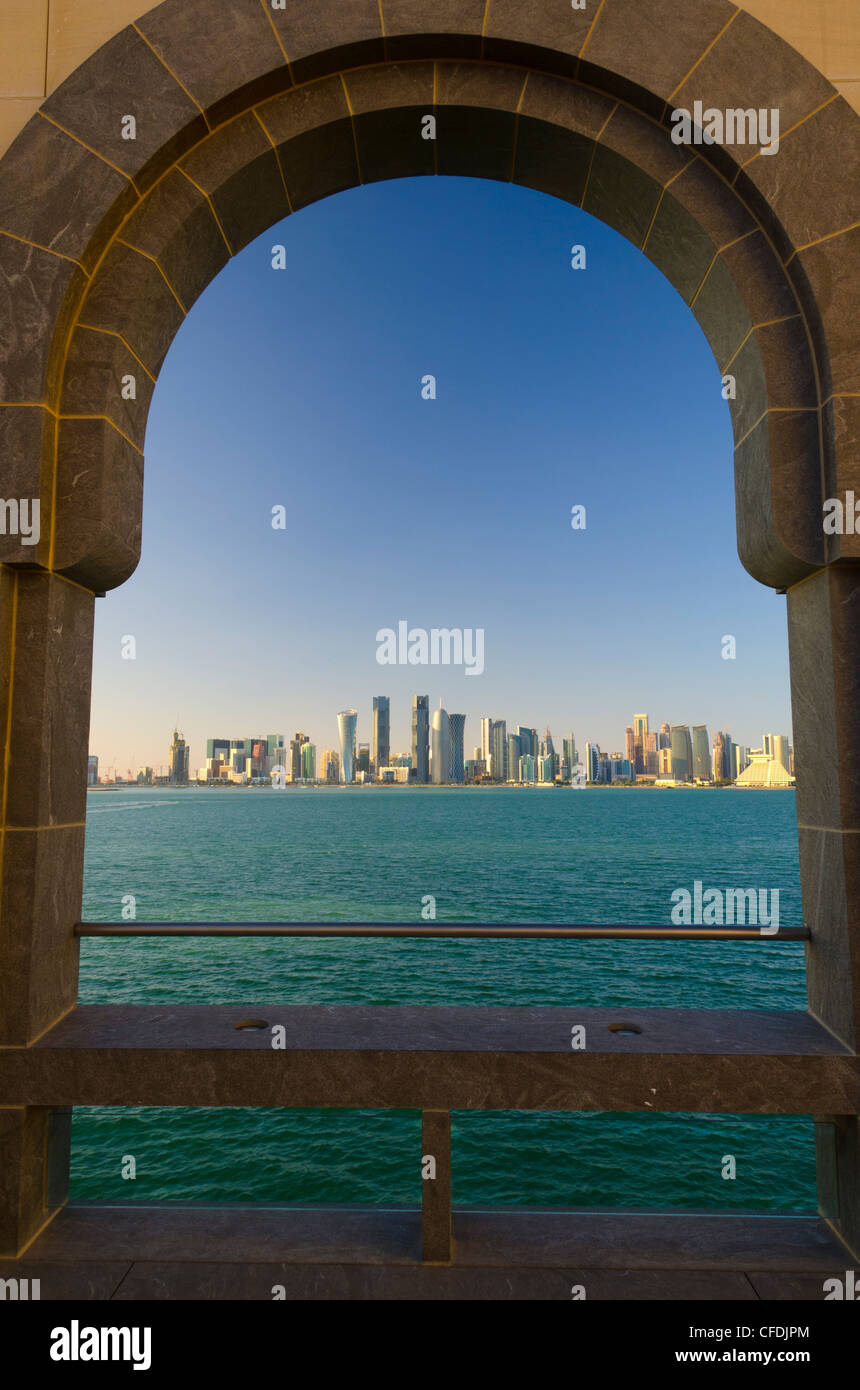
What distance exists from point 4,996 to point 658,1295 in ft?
8.54

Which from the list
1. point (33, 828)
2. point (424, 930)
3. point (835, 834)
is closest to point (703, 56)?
point (835, 834)

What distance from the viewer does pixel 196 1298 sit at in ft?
8.31

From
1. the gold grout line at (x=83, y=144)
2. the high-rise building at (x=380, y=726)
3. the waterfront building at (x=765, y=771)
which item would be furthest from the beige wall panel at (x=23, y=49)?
the waterfront building at (x=765, y=771)

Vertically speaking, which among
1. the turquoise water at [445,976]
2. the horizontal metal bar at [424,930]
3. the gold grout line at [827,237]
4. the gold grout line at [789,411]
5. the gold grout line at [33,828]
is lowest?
the turquoise water at [445,976]

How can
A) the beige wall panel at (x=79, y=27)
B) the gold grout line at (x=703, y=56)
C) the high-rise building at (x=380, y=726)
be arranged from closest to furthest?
the gold grout line at (x=703, y=56)
the beige wall panel at (x=79, y=27)
the high-rise building at (x=380, y=726)

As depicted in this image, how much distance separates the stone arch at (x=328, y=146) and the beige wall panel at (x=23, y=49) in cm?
30

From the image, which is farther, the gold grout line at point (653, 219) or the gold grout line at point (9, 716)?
the gold grout line at point (653, 219)

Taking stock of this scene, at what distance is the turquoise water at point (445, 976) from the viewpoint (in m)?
18.4

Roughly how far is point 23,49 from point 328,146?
1.37 m

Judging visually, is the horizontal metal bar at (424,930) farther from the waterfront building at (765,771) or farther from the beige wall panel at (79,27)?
the waterfront building at (765,771)

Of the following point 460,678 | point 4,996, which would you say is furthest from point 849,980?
point 460,678

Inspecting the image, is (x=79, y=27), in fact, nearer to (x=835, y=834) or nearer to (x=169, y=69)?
(x=169, y=69)

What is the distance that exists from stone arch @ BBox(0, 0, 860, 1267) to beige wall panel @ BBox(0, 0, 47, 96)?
303mm
